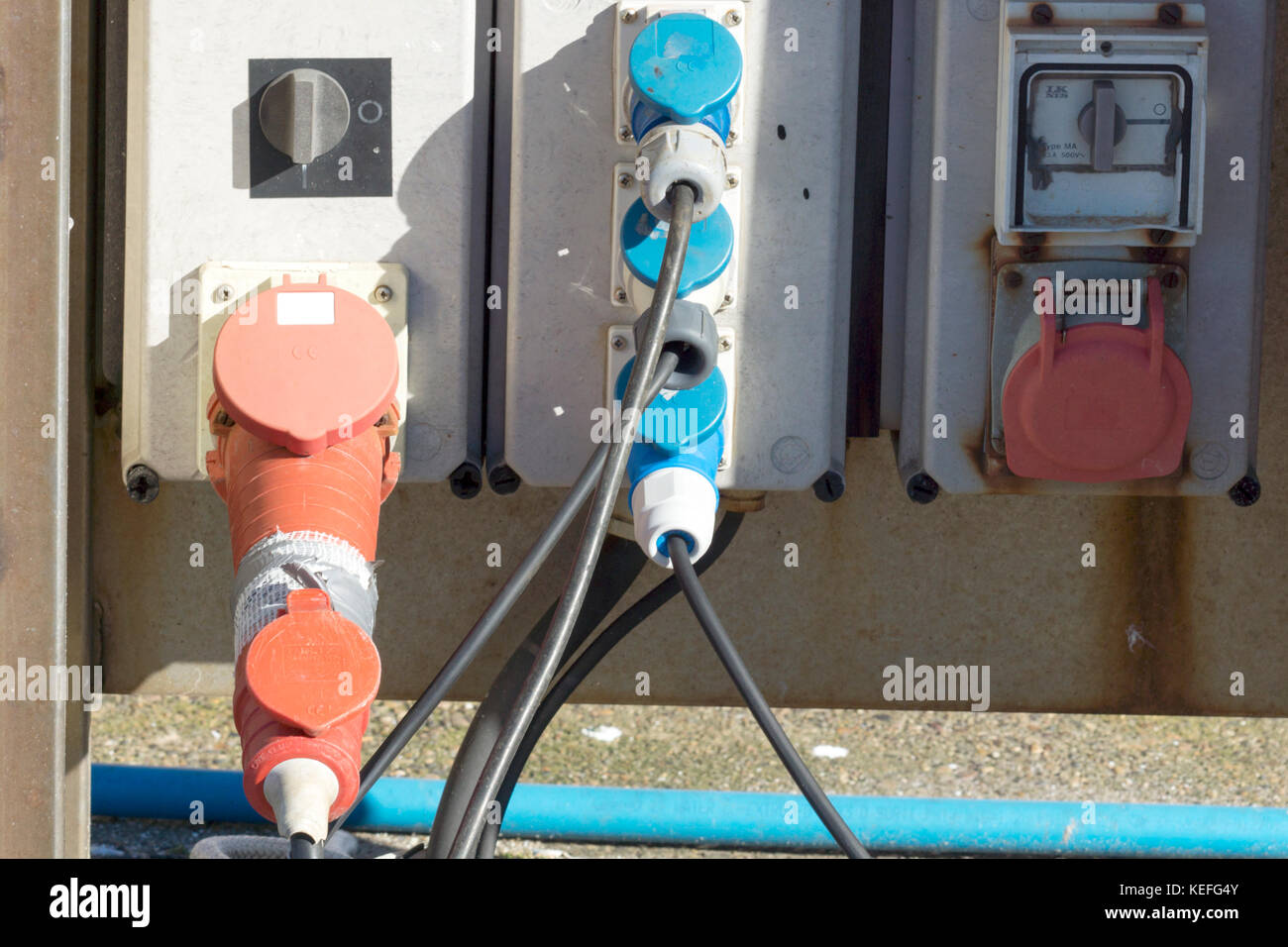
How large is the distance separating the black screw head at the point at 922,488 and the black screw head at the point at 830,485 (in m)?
0.04

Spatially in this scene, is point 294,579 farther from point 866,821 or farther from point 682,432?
point 866,821

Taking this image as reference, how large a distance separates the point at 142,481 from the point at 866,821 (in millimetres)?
893

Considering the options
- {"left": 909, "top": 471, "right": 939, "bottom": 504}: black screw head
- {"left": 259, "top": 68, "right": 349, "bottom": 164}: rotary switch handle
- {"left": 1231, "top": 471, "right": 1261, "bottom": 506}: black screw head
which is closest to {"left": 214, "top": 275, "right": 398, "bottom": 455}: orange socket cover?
{"left": 259, "top": 68, "right": 349, "bottom": 164}: rotary switch handle

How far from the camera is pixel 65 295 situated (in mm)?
710

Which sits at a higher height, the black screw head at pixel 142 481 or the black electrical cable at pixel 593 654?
the black screw head at pixel 142 481

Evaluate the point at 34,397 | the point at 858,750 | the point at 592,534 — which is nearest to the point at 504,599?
the point at 592,534

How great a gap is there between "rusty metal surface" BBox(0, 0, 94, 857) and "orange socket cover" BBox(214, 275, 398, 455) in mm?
115

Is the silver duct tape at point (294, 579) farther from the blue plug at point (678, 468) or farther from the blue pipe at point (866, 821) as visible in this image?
the blue pipe at point (866, 821)

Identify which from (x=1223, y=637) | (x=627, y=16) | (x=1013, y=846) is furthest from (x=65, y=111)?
(x=1013, y=846)

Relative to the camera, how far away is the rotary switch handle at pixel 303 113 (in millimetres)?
732

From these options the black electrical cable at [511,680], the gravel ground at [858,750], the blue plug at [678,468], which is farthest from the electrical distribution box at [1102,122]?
the gravel ground at [858,750]

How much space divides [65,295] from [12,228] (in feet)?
0.14

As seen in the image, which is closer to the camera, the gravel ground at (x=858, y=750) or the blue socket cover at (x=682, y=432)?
the blue socket cover at (x=682, y=432)

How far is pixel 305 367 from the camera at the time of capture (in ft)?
2.16
